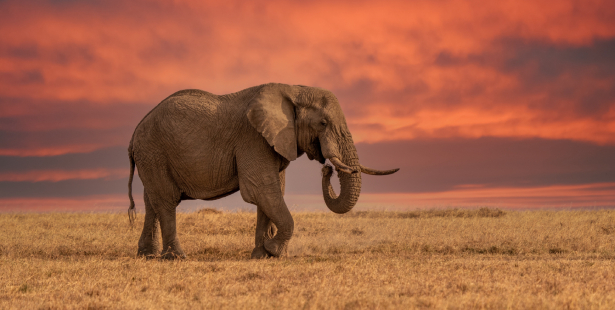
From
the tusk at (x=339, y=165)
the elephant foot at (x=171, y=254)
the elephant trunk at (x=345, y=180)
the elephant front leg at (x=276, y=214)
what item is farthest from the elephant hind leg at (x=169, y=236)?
the tusk at (x=339, y=165)

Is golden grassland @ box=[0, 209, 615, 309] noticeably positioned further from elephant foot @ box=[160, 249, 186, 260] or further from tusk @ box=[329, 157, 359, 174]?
tusk @ box=[329, 157, 359, 174]

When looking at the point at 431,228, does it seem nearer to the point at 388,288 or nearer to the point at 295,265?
the point at 295,265

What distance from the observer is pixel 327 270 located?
10648 mm

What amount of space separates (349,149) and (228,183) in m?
2.94

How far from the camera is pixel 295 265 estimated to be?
1146 centimetres

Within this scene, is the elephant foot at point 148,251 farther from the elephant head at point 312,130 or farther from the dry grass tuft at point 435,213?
the dry grass tuft at point 435,213

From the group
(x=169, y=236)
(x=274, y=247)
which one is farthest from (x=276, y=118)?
(x=169, y=236)

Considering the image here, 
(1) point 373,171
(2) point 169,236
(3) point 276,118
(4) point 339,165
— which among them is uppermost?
(3) point 276,118

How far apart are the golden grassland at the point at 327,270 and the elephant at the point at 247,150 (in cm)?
128

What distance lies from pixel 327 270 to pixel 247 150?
3.95 meters

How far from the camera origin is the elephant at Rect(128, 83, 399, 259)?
13.2 meters

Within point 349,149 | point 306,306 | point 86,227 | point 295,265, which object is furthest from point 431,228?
point 306,306

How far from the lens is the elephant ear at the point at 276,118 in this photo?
13.0 m

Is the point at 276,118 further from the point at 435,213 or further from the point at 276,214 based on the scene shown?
the point at 435,213
